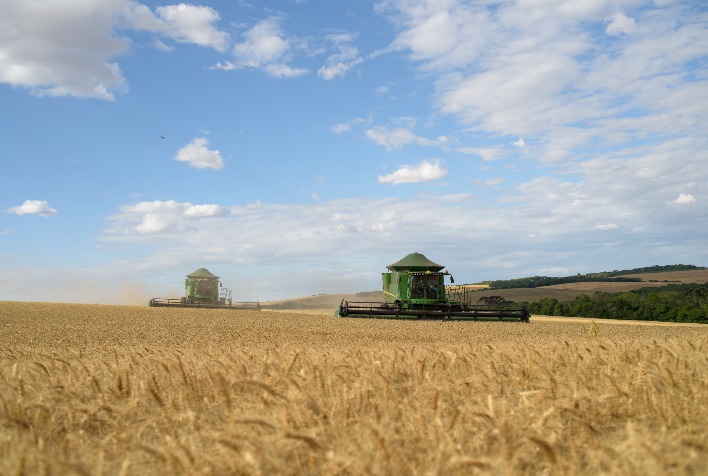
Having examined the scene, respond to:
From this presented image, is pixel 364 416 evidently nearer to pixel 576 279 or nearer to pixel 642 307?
pixel 642 307

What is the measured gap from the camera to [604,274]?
10562 cm

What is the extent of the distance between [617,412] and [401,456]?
237 centimetres

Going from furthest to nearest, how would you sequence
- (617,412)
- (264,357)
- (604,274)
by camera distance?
(604,274) < (264,357) < (617,412)

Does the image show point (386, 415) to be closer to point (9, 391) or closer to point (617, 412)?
point (617, 412)

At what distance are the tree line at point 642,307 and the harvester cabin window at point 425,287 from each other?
20457 mm

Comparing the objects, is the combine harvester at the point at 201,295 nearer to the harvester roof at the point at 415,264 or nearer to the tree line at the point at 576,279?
the harvester roof at the point at 415,264

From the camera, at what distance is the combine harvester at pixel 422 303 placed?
108ft

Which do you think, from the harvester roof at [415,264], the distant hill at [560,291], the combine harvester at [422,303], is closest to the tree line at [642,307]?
the combine harvester at [422,303]

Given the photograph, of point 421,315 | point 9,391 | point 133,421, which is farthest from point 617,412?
point 421,315

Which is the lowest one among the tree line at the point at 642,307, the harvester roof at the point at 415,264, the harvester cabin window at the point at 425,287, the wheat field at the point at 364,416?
the tree line at the point at 642,307

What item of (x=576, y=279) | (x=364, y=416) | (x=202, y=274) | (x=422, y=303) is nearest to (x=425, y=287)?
(x=422, y=303)

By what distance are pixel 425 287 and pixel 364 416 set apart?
3117 cm

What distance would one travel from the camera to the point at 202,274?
5484 centimetres

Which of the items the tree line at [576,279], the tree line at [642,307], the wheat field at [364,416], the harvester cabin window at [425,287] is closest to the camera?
the wheat field at [364,416]
